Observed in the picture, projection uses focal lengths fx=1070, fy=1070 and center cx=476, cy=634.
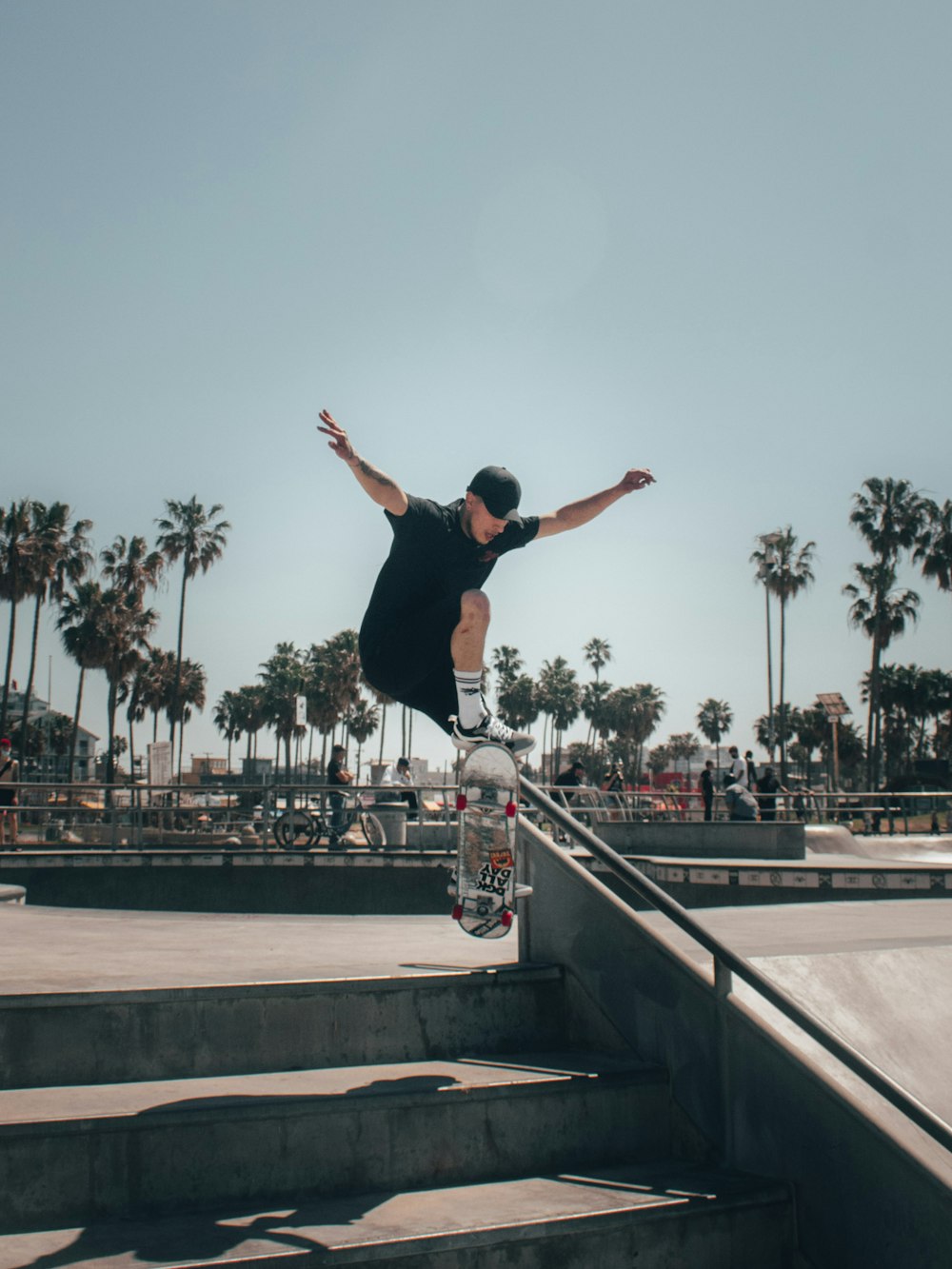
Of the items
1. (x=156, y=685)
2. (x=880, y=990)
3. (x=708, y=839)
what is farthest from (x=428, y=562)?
(x=156, y=685)

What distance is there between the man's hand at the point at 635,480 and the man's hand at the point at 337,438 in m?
1.47

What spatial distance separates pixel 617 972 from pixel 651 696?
103719 millimetres

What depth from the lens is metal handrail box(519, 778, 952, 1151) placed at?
2.96 meters

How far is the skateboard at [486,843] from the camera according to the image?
4.27 meters

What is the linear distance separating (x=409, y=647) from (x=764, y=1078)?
216 cm

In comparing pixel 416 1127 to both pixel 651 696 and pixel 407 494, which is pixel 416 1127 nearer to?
pixel 407 494

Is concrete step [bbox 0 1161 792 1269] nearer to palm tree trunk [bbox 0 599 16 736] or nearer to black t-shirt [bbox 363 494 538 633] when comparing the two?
black t-shirt [bbox 363 494 538 633]

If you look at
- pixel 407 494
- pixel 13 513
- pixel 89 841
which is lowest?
pixel 89 841

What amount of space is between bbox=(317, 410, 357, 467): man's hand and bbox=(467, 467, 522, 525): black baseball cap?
2.09 feet

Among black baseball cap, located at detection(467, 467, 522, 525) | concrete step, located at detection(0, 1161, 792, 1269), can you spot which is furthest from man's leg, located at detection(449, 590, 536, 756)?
concrete step, located at detection(0, 1161, 792, 1269)

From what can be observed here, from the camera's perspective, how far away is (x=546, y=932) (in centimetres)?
448

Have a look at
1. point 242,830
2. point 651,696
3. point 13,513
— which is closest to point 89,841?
point 242,830

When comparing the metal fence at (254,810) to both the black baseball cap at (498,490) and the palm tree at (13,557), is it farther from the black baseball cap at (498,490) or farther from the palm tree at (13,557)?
the palm tree at (13,557)

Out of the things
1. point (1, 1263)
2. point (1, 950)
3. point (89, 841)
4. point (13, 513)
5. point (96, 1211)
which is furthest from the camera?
point (13, 513)
